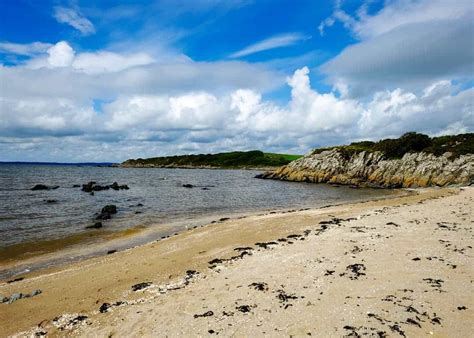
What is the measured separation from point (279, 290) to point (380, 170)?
68.7m

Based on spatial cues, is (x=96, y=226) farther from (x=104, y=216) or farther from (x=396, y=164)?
(x=396, y=164)

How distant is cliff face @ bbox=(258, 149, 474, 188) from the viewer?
196 feet

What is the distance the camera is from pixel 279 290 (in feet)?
37.3

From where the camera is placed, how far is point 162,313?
1039 centimetres

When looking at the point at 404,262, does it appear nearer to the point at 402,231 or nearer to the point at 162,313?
the point at 402,231

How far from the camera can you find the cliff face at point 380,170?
59.8 meters

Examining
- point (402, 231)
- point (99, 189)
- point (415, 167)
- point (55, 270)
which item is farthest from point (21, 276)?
point (415, 167)

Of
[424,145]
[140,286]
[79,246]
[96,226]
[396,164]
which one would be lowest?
[79,246]

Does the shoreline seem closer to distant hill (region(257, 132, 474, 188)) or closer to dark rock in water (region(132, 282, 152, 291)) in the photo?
dark rock in water (region(132, 282, 152, 291))

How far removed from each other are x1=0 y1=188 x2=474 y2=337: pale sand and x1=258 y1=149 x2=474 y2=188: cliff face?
46575 millimetres

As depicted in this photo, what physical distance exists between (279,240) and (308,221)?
760cm

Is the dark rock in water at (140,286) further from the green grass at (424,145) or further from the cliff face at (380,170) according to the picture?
the green grass at (424,145)

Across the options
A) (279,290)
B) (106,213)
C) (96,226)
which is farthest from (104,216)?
(279,290)

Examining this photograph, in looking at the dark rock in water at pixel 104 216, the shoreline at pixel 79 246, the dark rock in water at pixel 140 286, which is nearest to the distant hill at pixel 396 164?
the shoreline at pixel 79 246
